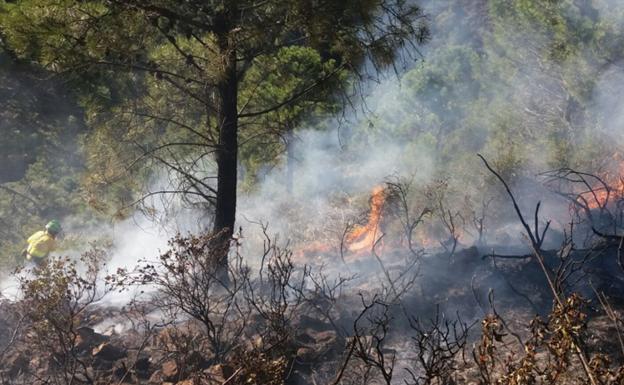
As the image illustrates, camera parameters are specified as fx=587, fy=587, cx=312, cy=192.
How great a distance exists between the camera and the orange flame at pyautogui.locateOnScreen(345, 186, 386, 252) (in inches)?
604

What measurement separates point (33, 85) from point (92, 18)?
8.08m

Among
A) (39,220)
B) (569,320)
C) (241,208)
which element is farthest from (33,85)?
(569,320)

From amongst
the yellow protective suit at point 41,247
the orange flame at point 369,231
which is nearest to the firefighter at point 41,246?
the yellow protective suit at point 41,247

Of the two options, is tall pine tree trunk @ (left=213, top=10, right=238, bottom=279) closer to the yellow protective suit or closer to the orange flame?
the yellow protective suit

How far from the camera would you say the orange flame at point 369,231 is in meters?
15.3

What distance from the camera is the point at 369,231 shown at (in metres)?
15.9

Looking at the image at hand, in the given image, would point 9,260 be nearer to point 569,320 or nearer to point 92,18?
point 92,18

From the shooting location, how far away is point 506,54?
2100 centimetres

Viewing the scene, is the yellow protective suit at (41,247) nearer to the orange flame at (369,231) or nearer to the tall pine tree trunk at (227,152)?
the tall pine tree trunk at (227,152)

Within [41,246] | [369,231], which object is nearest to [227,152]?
[41,246]

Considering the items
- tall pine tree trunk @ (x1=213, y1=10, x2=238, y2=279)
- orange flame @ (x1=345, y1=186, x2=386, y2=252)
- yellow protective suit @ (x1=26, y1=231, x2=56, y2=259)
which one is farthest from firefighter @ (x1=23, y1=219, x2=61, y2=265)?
orange flame @ (x1=345, y1=186, x2=386, y2=252)

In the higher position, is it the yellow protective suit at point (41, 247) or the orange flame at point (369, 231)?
the orange flame at point (369, 231)

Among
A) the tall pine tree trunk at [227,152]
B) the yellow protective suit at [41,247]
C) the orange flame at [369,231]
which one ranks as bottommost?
the tall pine tree trunk at [227,152]

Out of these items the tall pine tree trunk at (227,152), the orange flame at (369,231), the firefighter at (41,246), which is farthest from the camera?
the orange flame at (369,231)
